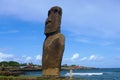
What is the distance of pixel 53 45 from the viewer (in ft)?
54.0

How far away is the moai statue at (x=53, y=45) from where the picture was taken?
16.4 meters

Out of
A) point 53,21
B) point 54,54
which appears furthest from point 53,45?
point 53,21

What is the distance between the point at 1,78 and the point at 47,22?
3.97m

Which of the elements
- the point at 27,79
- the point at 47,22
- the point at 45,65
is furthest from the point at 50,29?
the point at 27,79

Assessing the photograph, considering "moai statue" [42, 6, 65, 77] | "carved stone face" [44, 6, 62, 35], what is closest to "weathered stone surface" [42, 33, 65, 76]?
"moai statue" [42, 6, 65, 77]

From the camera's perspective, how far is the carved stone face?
16766mm

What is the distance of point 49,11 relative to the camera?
17.1 meters

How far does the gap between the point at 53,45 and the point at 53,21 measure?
1347mm

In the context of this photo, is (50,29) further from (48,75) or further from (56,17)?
(48,75)

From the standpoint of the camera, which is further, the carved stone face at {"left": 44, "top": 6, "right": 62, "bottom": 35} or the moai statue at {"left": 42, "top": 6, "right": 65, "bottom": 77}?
the carved stone face at {"left": 44, "top": 6, "right": 62, "bottom": 35}

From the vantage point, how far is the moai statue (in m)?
16.4

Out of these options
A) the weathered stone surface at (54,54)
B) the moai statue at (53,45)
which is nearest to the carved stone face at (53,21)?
the moai statue at (53,45)

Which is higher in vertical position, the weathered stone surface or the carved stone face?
the carved stone face

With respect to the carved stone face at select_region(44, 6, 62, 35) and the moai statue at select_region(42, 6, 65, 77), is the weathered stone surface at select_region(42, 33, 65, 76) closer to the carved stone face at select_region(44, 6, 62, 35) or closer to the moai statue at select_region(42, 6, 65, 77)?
the moai statue at select_region(42, 6, 65, 77)
